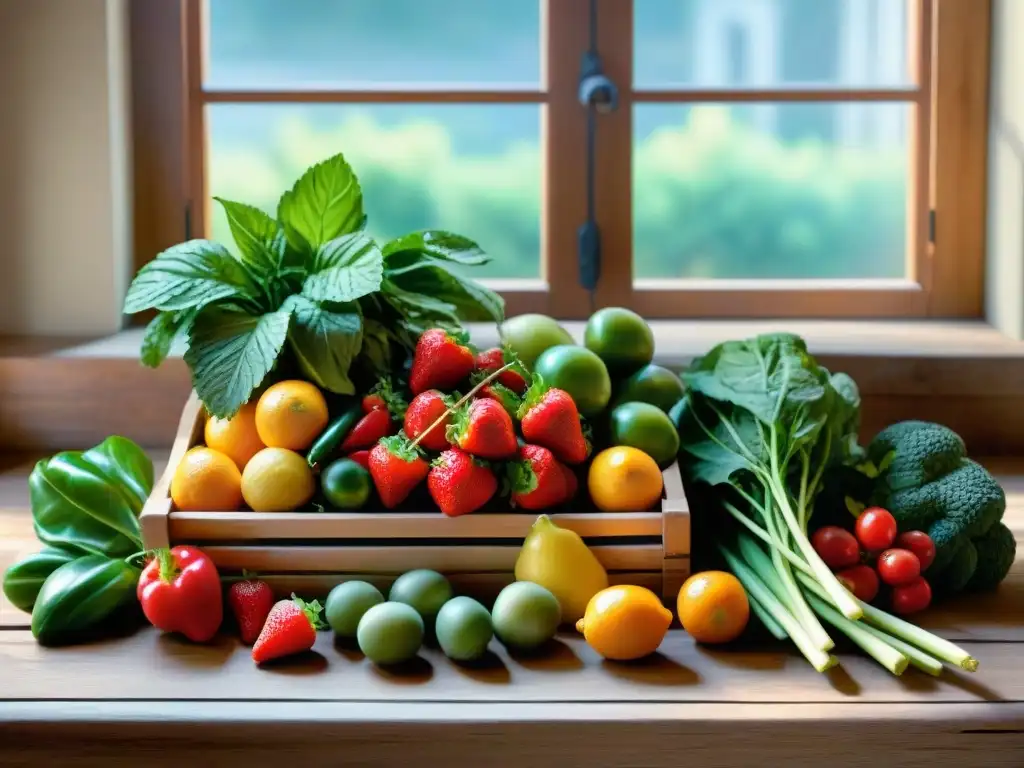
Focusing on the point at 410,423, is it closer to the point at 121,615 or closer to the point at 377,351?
the point at 377,351

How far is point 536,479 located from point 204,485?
29 centimetres

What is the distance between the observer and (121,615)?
44.8 inches

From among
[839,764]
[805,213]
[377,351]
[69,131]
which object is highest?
[69,131]

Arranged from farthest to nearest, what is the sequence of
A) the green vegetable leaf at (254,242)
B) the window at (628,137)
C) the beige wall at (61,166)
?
1. the window at (628,137)
2. the beige wall at (61,166)
3. the green vegetable leaf at (254,242)

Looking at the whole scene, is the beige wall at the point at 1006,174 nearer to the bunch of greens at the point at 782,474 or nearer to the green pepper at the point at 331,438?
the bunch of greens at the point at 782,474

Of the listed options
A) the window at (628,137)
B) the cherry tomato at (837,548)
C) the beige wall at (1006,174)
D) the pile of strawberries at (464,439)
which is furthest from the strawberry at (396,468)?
the beige wall at (1006,174)

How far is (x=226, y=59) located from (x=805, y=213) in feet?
2.86

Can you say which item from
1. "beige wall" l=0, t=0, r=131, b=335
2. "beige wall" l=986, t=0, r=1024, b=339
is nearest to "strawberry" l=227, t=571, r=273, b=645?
"beige wall" l=0, t=0, r=131, b=335

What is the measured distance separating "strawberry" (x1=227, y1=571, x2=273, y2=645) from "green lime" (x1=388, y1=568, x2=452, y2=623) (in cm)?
11

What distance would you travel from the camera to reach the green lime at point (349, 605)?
1.08 m

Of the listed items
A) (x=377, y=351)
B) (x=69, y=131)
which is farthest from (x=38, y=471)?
(x=69, y=131)

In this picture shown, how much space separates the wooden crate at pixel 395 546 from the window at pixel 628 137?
0.78 m

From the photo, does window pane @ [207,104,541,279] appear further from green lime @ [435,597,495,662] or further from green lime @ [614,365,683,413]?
green lime @ [435,597,495,662]

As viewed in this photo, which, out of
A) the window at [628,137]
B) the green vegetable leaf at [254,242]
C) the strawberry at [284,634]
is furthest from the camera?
the window at [628,137]
